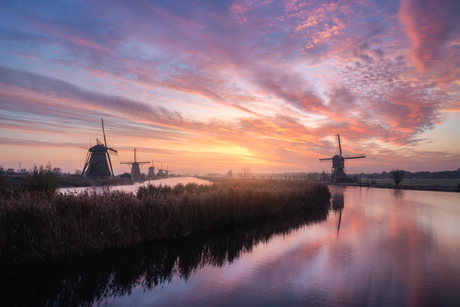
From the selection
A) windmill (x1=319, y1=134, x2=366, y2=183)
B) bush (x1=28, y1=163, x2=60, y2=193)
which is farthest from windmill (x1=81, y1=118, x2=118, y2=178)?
windmill (x1=319, y1=134, x2=366, y2=183)

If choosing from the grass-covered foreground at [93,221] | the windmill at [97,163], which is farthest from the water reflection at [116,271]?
the windmill at [97,163]

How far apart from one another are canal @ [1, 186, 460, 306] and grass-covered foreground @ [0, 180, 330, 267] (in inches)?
23.0

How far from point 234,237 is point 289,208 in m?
10.1

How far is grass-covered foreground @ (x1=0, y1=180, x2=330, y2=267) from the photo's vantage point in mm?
7905

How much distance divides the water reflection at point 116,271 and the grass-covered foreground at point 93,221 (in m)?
0.55

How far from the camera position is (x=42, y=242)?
318 inches

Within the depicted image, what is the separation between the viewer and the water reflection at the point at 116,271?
608 centimetres

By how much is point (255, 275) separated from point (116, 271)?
4502 millimetres

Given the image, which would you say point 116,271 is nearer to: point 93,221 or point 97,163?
point 93,221

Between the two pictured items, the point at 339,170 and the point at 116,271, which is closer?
the point at 116,271

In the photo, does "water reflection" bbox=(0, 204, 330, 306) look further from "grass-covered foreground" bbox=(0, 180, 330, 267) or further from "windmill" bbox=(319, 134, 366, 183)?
"windmill" bbox=(319, 134, 366, 183)

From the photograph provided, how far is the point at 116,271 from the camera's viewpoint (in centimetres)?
758

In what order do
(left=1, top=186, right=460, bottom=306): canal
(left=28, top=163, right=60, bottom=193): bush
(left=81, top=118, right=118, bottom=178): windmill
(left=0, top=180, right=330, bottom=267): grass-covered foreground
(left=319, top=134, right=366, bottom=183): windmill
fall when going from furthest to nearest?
(left=319, top=134, right=366, bottom=183): windmill
(left=81, top=118, right=118, bottom=178): windmill
(left=28, top=163, right=60, bottom=193): bush
(left=0, top=180, right=330, bottom=267): grass-covered foreground
(left=1, top=186, right=460, bottom=306): canal

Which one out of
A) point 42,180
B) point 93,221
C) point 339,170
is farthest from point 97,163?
point 339,170
